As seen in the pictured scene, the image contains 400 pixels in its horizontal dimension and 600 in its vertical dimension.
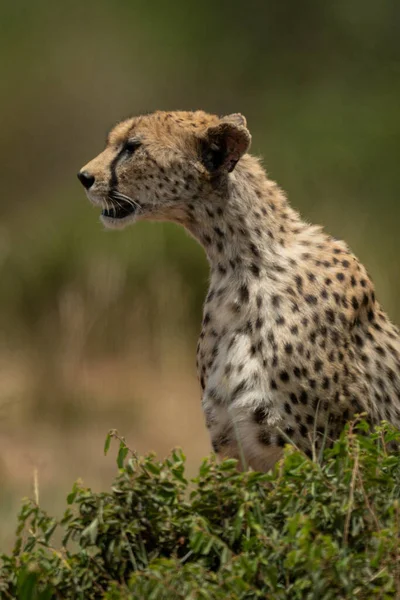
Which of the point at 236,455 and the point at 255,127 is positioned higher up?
the point at 255,127

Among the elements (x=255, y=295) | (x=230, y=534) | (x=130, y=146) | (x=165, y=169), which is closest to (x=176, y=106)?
(x=130, y=146)

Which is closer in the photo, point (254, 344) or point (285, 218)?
point (254, 344)

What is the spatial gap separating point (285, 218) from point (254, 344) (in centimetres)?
47

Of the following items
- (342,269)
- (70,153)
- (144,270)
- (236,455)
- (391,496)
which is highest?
(70,153)

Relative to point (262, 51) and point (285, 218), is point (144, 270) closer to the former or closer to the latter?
point (285, 218)

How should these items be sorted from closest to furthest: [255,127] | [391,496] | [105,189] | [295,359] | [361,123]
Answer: [391,496]
[295,359]
[105,189]
[361,123]
[255,127]

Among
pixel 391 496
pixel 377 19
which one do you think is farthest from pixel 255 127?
pixel 391 496

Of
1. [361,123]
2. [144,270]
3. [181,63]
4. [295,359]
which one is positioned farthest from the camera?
[181,63]

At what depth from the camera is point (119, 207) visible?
4215 millimetres

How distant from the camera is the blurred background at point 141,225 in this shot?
24.3 feet

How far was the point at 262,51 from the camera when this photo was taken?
11.6 m

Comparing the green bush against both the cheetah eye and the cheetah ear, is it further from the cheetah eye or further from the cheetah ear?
the cheetah eye

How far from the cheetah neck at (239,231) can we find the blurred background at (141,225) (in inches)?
46.7

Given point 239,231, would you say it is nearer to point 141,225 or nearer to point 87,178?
point 87,178
